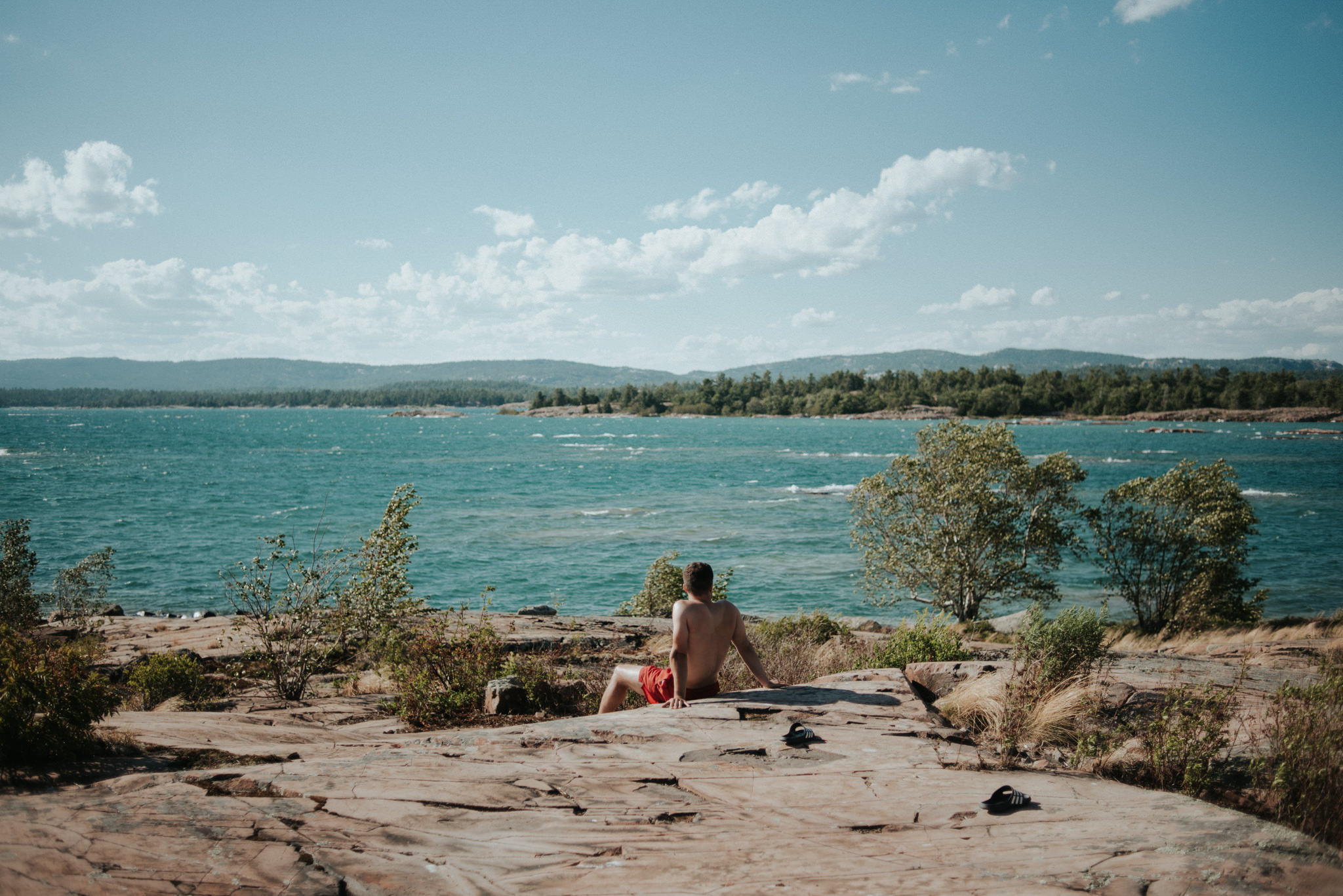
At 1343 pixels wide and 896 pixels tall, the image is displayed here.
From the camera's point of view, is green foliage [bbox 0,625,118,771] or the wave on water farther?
the wave on water

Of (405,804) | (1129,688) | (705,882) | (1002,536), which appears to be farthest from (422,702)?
(1002,536)

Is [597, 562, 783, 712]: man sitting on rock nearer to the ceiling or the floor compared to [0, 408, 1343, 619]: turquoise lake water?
nearer to the ceiling

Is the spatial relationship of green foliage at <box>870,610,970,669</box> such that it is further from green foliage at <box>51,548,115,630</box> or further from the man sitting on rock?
green foliage at <box>51,548,115,630</box>

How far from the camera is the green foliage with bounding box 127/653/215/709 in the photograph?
11320mm

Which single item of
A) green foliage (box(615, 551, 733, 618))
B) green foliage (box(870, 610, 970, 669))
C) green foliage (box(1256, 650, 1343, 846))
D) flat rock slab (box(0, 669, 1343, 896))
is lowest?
green foliage (box(615, 551, 733, 618))

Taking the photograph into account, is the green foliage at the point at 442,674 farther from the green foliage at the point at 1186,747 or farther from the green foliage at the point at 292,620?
the green foliage at the point at 1186,747

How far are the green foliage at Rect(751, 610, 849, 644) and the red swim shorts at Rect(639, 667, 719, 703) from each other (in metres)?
6.54

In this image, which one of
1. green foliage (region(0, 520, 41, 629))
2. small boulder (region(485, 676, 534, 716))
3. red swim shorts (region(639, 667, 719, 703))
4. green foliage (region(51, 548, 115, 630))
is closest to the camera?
red swim shorts (region(639, 667, 719, 703))

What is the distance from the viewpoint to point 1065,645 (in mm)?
9953

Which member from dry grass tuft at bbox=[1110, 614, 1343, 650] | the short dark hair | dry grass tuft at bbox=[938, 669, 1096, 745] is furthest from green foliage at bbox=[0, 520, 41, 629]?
dry grass tuft at bbox=[1110, 614, 1343, 650]

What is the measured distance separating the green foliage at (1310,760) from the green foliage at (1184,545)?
22746 millimetres

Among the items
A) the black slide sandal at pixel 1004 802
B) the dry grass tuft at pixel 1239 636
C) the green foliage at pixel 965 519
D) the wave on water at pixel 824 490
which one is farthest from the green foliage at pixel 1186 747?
the wave on water at pixel 824 490

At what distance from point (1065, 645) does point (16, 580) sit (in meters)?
23.9

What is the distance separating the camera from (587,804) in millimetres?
5539
